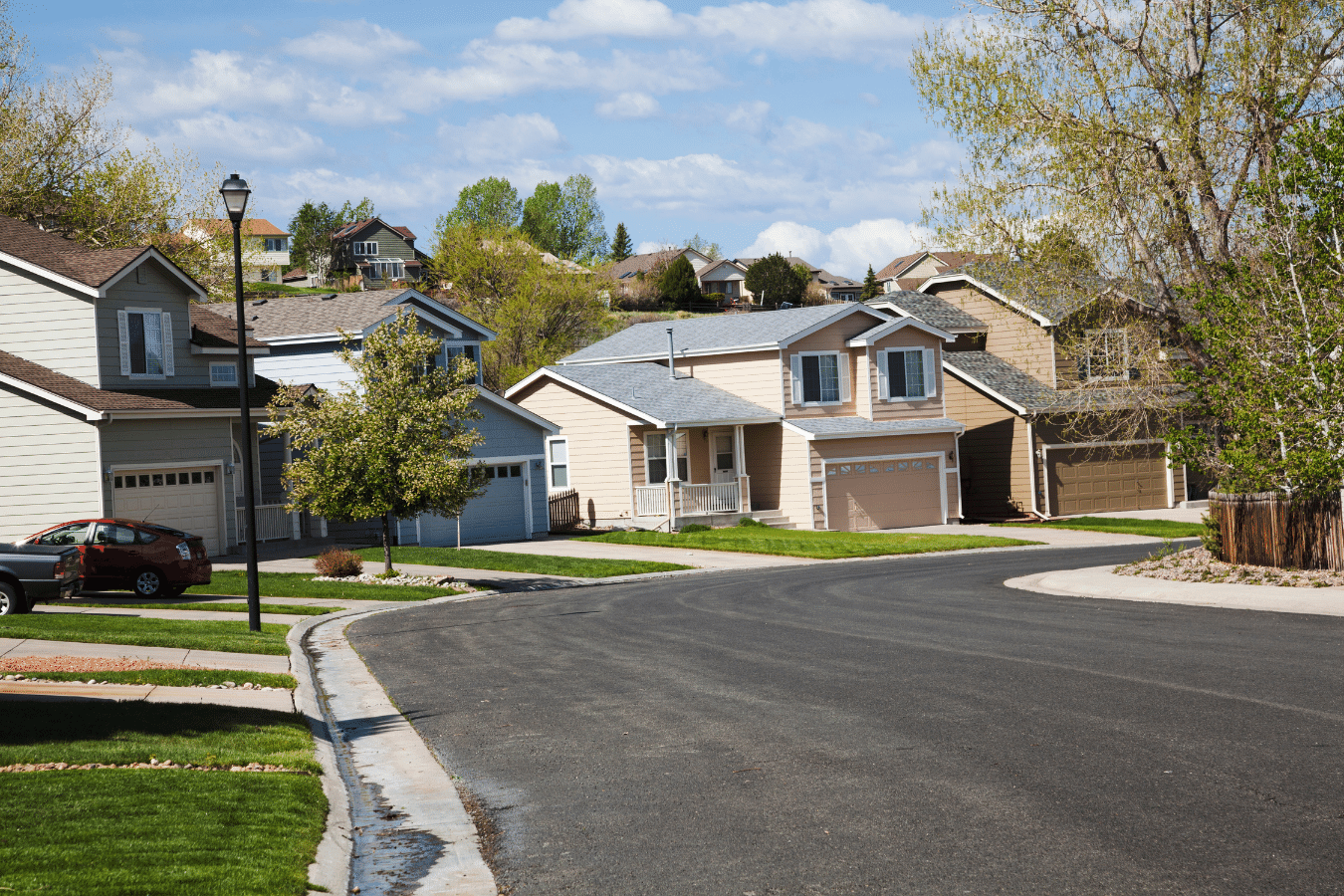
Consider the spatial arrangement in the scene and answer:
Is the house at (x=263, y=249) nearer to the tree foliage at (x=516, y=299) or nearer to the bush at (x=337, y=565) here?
the tree foliage at (x=516, y=299)

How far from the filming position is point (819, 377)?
142ft

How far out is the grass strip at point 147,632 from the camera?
1706 centimetres

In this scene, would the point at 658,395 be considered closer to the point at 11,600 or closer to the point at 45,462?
the point at 45,462

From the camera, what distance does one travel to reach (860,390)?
1709 inches

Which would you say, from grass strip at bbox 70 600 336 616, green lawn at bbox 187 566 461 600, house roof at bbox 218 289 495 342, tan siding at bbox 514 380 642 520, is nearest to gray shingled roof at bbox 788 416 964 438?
tan siding at bbox 514 380 642 520

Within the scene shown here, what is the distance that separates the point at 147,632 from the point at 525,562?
14471mm

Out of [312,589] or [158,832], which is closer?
[158,832]

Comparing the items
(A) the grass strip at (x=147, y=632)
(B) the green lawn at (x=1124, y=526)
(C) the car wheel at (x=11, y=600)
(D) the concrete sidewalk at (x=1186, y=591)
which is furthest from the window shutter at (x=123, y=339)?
(B) the green lawn at (x=1124, y=526)

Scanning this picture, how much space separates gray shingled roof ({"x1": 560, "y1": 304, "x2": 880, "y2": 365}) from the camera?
4312 centimetres

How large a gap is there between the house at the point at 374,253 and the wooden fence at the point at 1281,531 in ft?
325

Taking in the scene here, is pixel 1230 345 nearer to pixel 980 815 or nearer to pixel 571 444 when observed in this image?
pixel 980 815

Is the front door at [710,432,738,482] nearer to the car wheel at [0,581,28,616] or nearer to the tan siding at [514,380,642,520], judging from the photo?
the tan siding at [514,380,642,520]

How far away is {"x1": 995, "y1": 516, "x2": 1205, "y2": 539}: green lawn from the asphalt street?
20.0 meters

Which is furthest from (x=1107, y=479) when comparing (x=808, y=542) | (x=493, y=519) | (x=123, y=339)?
(x=123, y=339)
